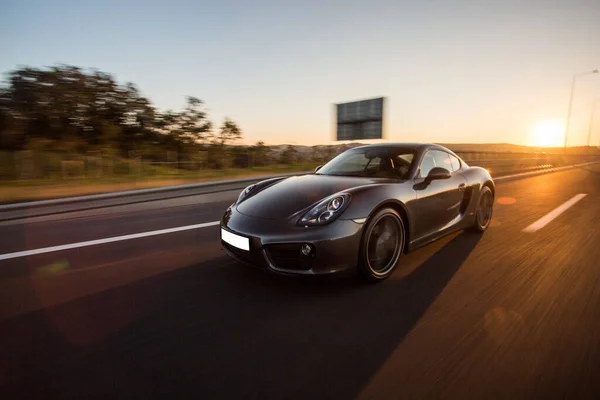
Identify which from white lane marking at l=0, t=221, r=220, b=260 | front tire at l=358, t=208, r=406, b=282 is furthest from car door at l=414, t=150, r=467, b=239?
white lane marking at l=0, t=221, r=220, b=260

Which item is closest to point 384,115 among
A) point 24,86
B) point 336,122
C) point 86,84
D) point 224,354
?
point 336,122

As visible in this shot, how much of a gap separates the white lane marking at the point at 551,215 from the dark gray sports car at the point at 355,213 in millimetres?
1369

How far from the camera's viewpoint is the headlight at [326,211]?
2971 millimetres

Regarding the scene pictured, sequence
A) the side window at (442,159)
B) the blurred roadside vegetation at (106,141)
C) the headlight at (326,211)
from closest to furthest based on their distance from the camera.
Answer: the headlight at (326,211), the side window at (442,159), the blurred roadside vegetation at (106,141)

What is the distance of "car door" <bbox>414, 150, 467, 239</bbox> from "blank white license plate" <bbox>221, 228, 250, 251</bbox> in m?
1.75

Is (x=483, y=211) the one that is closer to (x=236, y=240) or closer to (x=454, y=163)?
(x=454, y=163)

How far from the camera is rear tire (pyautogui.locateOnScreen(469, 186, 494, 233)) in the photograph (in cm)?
495

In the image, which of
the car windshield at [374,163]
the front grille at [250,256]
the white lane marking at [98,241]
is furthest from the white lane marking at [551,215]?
the white lane marking at [98,241]

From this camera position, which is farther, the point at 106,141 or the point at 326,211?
the point at 106,141

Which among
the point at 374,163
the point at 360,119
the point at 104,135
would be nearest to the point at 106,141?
the point at 104,135

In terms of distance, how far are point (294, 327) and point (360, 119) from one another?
23957 mm

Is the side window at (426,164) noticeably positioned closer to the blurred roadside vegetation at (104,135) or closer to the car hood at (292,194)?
the car hood at (292,194)

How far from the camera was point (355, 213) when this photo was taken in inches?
120

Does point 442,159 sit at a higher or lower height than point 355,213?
higher
